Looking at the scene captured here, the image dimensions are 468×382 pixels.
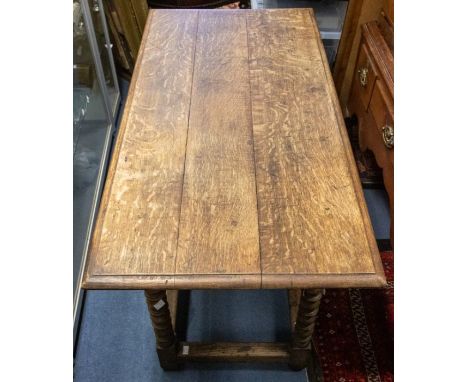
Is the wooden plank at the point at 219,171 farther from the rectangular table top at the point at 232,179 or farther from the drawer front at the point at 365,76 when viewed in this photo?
the drawer front at the point at 365,76

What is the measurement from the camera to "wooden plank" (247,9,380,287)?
975mm

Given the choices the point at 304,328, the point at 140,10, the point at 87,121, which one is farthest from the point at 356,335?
the point at 140,10

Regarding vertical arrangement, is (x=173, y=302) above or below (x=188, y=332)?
above

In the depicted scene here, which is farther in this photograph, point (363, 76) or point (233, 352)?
point (363, 76)

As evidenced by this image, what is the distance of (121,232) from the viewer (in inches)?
40.2

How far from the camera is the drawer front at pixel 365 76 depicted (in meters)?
1.83

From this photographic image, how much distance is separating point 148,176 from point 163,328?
47cm

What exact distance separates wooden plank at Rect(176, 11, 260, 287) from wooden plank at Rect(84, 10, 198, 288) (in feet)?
0.10

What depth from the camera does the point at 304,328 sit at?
130 cm

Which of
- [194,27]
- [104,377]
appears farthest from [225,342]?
[194,27]

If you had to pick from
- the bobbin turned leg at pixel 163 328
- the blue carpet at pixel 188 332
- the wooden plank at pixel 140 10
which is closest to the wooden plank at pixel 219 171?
the bobbin turned leg at pixel 163 328

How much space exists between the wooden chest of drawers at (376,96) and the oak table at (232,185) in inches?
11.7

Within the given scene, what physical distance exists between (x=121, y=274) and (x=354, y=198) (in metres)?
0.60

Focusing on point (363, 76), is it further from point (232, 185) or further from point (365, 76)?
point (232, 185)
